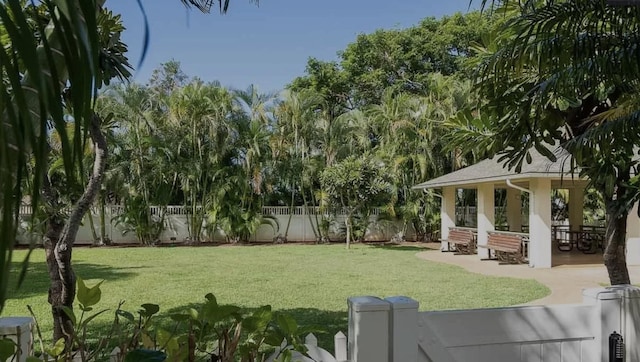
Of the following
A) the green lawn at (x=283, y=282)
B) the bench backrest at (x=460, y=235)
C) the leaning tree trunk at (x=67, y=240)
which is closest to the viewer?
the leaning tree trunk at (x=67, y=240)

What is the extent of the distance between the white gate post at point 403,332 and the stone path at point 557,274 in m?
7.73

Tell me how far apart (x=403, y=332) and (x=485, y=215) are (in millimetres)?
15172

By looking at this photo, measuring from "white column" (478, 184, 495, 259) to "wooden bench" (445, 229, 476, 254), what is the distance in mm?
651

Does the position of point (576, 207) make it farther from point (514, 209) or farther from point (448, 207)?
point (448, 207)

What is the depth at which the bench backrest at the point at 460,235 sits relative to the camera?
1712 centimetres

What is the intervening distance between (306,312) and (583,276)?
7474 mm

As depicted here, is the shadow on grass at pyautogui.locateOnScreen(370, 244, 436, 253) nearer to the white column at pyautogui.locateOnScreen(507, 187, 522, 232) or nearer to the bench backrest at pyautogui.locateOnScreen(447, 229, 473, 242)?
the bench backrest at pyautogui.locateOnScreen(447, 229, 473, 242)

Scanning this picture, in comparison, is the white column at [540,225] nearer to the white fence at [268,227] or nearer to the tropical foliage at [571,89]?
the tropical foliage at [571,89]

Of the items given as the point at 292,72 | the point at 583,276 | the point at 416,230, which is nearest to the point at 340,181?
the point at 416,230

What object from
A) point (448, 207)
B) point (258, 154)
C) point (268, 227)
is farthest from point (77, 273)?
point (448, 207)

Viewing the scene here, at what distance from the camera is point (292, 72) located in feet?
106

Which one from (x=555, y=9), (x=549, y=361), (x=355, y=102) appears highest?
(x=355, y=102)

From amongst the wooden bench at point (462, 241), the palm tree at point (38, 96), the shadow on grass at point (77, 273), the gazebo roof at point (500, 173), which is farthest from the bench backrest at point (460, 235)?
the palm tree at point (38, 96)

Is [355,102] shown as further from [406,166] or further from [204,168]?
[204,168]
